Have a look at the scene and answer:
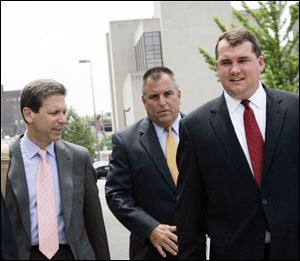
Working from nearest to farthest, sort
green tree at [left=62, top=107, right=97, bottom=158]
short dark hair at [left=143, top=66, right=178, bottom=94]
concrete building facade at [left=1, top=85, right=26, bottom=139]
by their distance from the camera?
1. short dark hair at [left=143, top=66, right=178, bottom=94]
2. concrete building facade at [left=1, top=85, right=26, bottom=139]
3. green tree at [left=62, top=107, right=97, bottom=158]

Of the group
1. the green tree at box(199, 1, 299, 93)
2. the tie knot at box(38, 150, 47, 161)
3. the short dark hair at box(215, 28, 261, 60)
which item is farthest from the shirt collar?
the green tree at box(199, 1, 299, 93)

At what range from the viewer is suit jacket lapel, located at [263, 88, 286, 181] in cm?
277

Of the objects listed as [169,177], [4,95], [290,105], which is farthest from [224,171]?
[4,95]

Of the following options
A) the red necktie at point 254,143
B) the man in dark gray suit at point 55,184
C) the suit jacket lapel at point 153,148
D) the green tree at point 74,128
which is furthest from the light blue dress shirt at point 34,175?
the green tree at point 74,128

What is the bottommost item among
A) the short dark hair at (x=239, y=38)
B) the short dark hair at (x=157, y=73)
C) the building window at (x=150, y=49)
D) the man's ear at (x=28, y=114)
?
the man's ear at (x=28, y=114)

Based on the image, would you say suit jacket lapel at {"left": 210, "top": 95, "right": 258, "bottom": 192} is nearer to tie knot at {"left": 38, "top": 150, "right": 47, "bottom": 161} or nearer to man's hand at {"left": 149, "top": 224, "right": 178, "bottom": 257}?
man's hand at {"left": 149, "top": 224, "right": 178, "bottom": 257}

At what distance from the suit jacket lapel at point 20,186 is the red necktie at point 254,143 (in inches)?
51.5

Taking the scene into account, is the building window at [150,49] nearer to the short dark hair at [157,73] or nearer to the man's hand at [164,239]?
the short dark hair at [157,73]

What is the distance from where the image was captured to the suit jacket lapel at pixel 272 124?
277 centimetres

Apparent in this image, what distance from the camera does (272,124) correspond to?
2818 millimetres

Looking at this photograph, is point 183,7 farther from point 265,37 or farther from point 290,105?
point 290,105

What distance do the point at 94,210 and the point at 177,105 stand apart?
83 cm

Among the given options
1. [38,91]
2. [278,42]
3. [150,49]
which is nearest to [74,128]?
[278,42]

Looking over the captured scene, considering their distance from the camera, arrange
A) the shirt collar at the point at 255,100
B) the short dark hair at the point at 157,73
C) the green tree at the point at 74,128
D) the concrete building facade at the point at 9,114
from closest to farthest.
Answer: the shirt collar at the point at 255,100 < the short dark hair at the point at 157,73 < the concrete building facade at the point at 9,114 < the green tree at the point at 74,128
